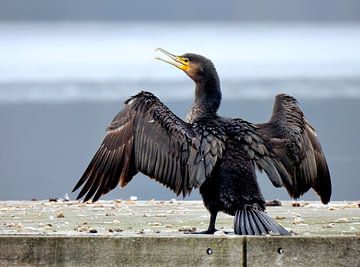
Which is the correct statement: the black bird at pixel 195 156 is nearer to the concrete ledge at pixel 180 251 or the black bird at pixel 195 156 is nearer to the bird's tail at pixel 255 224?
the bird's tail at pixel 255 224

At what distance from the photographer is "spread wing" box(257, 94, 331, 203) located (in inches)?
330

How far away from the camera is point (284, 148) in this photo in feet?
27.7

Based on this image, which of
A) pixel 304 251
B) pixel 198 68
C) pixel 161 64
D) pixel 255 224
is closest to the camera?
pixel 304 251

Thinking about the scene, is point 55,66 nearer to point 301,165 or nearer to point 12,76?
point 12,76

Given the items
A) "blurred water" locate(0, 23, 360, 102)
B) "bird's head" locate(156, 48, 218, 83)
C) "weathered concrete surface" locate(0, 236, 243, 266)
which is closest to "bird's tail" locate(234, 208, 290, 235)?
"weathered concrete surface" locate(0, 236, 243, 266)

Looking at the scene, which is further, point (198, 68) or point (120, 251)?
point (198, 68)

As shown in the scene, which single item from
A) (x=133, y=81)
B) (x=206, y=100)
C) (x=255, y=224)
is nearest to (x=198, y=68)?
(x=206, y=100)

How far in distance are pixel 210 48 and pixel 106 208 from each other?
8529 millimetres

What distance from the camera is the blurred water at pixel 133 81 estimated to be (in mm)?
16297

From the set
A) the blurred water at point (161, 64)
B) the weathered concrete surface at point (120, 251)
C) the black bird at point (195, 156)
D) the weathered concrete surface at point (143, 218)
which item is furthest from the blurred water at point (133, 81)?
the weathered concrete surface at point (120, 251)

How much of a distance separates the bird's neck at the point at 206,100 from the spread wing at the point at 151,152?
0.33m

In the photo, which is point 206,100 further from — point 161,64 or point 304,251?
point 161,64

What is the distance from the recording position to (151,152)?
8.17 m

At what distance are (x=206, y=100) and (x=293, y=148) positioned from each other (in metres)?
0.63
